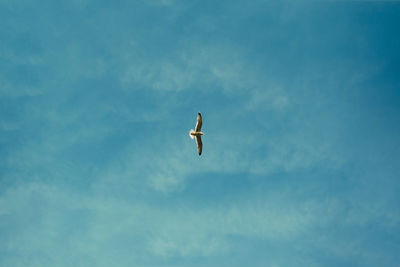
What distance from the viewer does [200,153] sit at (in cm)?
14900

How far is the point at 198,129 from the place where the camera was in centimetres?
14575

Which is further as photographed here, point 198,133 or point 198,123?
point 198,133

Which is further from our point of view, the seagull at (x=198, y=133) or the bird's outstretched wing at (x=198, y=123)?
the seagull at (x=198, y=133)

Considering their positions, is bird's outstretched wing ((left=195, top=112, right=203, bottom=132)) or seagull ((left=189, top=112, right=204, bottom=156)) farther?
seagull ((left=189, top=112, right=204, bottom=156))

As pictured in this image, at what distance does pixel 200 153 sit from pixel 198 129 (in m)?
8.15

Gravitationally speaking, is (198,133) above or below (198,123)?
below
